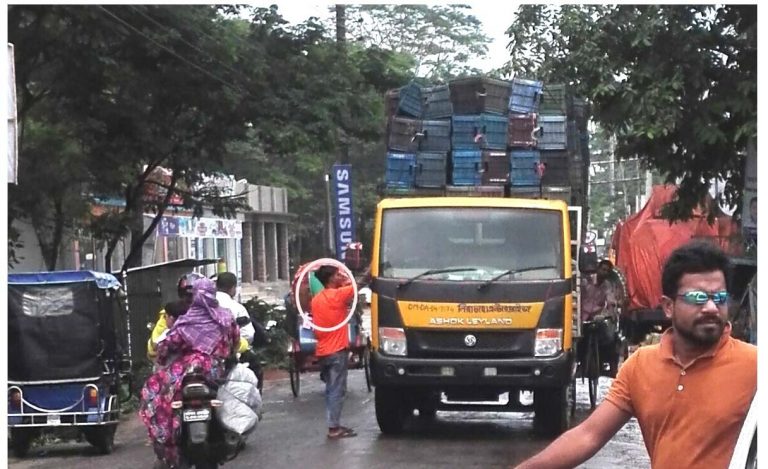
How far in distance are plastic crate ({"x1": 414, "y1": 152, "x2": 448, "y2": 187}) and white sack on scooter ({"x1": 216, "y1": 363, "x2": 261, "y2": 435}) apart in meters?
4.42

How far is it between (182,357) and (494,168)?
5072 mm

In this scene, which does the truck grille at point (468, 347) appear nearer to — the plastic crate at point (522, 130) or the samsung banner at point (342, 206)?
the plastic crate at point (522, 130)

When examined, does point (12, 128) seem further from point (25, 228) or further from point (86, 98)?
point (25, 228)

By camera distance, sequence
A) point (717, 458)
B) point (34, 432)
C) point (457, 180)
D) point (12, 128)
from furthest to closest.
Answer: point (457, 180) → point (34, 432) → point (12, 128) → point (717, 458)

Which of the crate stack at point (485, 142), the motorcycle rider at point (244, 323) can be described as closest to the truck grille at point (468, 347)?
the motorcycle rider at point (244, 323)

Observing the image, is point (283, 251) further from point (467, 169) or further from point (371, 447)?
point (371, 447)

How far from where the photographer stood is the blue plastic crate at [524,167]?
517 inches

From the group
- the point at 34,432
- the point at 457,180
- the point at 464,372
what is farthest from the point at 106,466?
the point at 457,180

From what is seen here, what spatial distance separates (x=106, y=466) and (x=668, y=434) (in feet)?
26.5

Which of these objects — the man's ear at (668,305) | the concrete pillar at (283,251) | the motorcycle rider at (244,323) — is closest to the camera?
the man's ear at (668,305)

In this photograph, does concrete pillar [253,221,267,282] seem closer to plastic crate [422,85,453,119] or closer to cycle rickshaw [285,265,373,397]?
cycle rickshaw [285,265,373,397]

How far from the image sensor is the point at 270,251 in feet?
177

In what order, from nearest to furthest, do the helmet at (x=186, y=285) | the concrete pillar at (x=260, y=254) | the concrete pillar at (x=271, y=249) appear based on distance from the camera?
the helmet at (x=186, y=285) → the concrete pillar at (x=260, y=254) → the concrete pillar at (x=271, y=249)

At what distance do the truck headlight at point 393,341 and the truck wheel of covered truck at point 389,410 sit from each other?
44 cm
